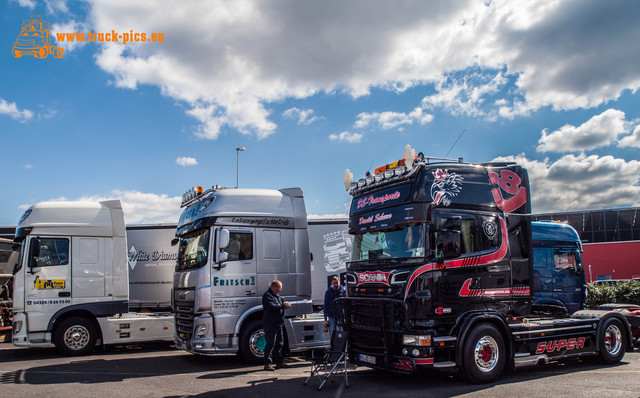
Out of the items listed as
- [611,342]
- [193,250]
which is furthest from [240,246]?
[611,342]

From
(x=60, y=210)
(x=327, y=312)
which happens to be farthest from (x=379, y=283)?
(x=60, y=210)

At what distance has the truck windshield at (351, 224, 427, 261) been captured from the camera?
802 cm

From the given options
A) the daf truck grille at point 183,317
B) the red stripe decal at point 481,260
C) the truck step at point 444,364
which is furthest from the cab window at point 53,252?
the truck step at point 444,364

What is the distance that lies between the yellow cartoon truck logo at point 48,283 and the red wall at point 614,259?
36081 mm

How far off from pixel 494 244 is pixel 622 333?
4081 mm

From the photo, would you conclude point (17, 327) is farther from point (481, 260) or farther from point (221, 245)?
point (481, 260)

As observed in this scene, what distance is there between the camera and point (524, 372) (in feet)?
30.6

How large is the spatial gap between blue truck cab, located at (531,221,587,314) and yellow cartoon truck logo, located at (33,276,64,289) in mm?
11708

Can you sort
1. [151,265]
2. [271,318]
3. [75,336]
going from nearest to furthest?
[271,318]
[75,336]
[151,265]

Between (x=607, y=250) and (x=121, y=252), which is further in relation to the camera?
(x=607, y=250)

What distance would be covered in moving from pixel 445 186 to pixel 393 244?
1272 millimetres

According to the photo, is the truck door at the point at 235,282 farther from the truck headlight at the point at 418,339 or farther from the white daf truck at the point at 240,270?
the truck headlight at the point at 418,339

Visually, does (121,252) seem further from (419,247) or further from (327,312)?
(419,247)

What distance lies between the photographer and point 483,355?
813 centimetres
